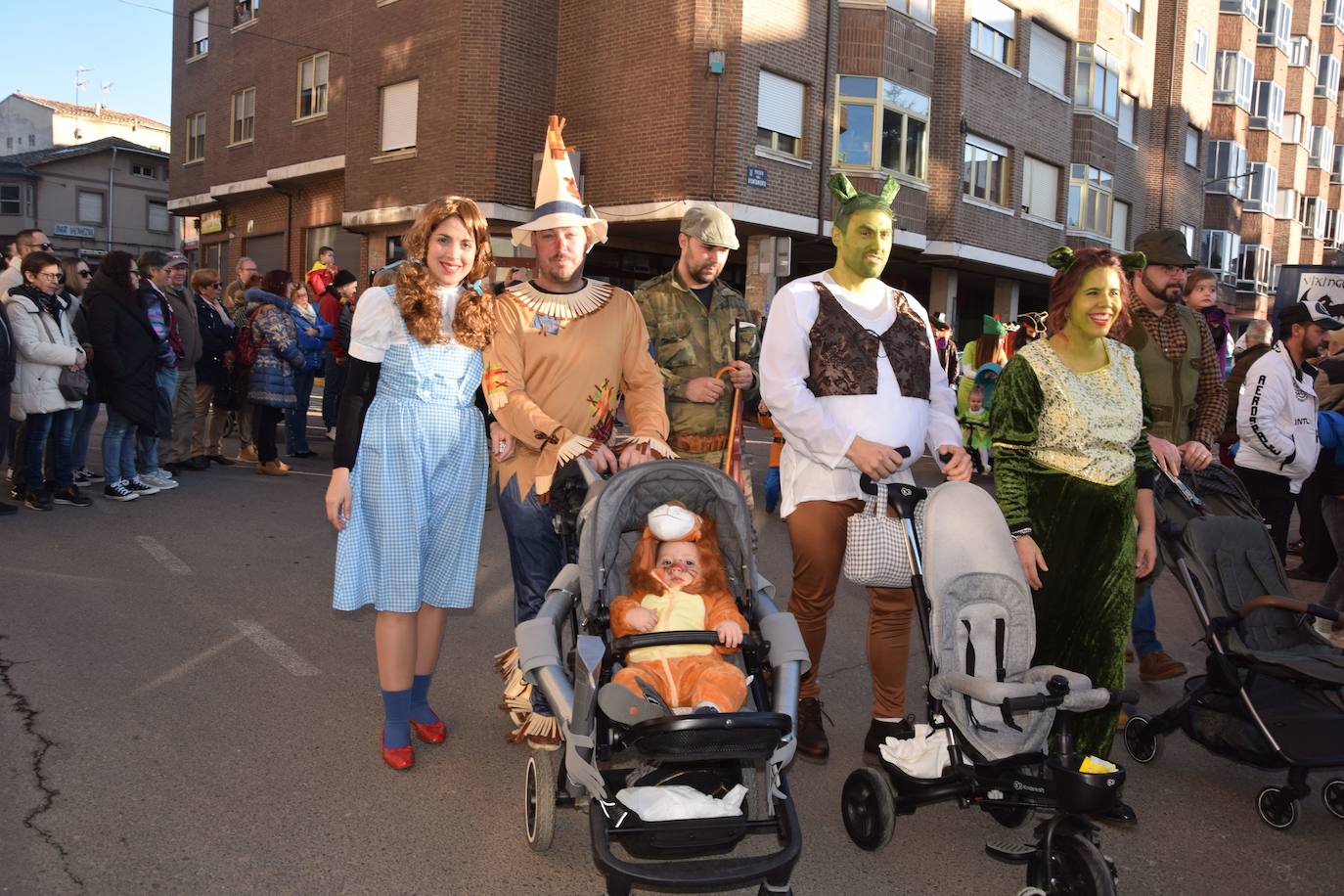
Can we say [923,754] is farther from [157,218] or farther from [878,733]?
[157,218]

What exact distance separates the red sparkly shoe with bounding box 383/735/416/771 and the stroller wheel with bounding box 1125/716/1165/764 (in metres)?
3.06

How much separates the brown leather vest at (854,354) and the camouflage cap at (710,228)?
3.15ft

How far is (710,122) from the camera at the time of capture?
19.9 m

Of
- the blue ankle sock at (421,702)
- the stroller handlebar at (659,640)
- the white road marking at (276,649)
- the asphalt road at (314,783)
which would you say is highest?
the stroller handlebar at (659,640)

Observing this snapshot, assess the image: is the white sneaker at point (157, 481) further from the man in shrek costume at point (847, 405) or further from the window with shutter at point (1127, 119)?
the window with shutter at point (1127, 119)

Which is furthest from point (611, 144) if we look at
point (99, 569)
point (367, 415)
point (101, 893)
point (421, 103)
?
point (101, 893)

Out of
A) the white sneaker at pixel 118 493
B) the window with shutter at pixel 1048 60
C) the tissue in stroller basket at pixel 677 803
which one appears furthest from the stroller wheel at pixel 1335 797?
the window with shutter at pixel 1048 60

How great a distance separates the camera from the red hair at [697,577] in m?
3.71

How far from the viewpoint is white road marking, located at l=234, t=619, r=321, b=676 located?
5270 mm

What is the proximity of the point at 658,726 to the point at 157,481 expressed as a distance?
330 inches

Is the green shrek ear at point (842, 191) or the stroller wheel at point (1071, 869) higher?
the green shrek ear at point (842, 191)

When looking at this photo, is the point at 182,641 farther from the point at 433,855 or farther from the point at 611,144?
the point at 611,144

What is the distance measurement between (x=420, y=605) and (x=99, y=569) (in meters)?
3.74

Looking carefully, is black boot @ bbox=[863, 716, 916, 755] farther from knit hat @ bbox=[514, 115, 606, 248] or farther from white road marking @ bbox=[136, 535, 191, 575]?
white road marking @ bbox=[136, 535, 191, 575]
